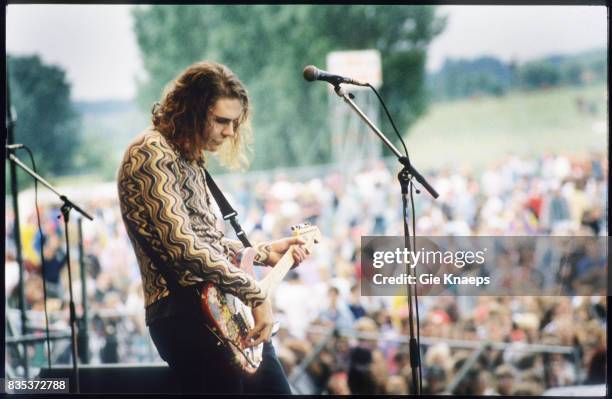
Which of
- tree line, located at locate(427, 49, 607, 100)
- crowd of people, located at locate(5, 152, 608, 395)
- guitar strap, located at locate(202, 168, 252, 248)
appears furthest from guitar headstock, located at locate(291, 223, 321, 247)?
tree line, located at locate(427, 49, 607, 100)

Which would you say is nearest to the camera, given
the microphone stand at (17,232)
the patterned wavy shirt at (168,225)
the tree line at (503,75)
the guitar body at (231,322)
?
the patterned wavy shirt at (168,225)

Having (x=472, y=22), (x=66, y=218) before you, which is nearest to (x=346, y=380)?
(x=66, y=218)

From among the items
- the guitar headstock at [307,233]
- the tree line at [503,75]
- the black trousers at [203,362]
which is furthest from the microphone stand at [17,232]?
the tree line at [503,75]

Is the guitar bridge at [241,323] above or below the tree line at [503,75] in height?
below

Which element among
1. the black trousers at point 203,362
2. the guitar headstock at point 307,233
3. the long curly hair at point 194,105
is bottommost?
the black trousers at point 203,362

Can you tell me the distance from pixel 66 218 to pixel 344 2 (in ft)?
5.31

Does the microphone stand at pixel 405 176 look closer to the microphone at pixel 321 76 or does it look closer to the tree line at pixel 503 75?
the microphone at pixel 321 76

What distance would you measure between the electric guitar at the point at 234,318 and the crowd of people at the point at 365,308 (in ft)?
1.78

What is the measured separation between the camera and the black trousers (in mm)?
3039

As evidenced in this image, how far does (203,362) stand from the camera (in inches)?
122

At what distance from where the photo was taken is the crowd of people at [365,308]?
4242 millimetres

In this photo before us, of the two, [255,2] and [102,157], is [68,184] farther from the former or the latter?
[255,2]

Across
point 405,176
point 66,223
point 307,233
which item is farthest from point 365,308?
point 66,223

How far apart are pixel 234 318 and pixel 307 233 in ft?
1.51
